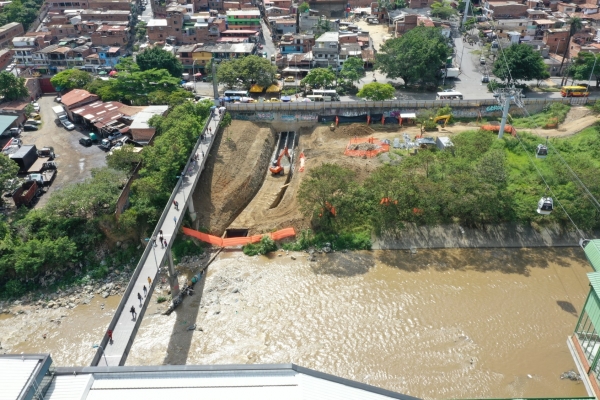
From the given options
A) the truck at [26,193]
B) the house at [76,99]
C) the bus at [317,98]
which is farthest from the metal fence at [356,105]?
the truck at [26,193]

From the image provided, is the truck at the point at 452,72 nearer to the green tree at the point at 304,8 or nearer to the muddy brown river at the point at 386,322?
the muddy brown river at the point at 386,322

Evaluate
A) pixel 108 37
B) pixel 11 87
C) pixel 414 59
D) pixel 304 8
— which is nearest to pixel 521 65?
pixel 414 59

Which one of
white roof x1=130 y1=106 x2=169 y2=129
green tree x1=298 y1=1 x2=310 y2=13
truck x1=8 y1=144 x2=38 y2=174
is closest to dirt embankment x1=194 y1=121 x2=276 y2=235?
white roof x1=130 y1=106 x2=169 y2=129

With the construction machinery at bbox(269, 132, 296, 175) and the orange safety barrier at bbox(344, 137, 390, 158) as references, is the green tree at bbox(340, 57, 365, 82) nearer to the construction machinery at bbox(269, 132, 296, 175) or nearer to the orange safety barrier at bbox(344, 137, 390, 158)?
the construction machinery at bbox(269, 132, 296, 175)

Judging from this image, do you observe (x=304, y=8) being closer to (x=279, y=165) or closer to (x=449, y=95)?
(x=449, y=95)

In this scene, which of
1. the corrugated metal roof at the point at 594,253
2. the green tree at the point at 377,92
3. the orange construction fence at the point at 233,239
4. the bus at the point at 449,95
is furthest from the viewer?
the bus at the point at 449,95

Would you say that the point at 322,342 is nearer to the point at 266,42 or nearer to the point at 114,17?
the point at 266,42
